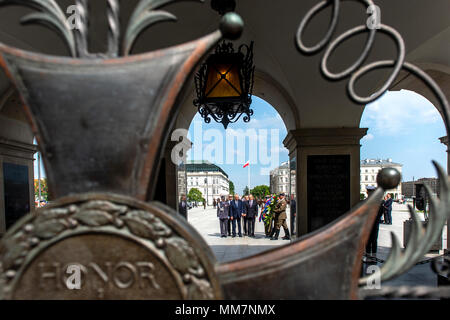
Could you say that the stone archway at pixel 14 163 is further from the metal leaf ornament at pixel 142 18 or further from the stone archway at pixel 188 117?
the metal leaf ornament at pixel 142 18

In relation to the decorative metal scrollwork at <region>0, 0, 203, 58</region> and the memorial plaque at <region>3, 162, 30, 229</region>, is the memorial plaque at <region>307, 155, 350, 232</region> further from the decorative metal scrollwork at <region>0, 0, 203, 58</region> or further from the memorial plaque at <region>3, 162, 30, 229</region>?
the memorial plaque at <region>3, 162, 30, 229</region>

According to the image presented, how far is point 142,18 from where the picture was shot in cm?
86

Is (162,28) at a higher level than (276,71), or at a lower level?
higher

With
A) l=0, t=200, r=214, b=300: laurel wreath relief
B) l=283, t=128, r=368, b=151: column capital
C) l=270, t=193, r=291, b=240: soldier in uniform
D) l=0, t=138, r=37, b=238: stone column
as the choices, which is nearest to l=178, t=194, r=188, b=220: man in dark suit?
l=270, t=193, r=291, b=240: soldier in uniform

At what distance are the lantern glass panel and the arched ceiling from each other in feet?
6.51

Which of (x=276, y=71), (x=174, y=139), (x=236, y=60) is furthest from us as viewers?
(x=174, y=139)

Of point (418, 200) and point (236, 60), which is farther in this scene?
point (418, 200)

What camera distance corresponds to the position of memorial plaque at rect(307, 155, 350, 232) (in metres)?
5.52

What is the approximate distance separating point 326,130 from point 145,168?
5.37m

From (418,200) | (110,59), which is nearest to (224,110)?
(110,59)

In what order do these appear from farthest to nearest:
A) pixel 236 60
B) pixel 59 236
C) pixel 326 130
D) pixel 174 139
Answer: pixel 174 139 → pixel 326 130 → pixel 236 60 → pixel 59 236

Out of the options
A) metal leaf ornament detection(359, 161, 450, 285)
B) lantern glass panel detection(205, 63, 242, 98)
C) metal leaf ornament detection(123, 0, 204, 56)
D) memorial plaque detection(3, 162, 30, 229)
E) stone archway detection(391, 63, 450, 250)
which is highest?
stone archway detection(391, 63, 450, 250)

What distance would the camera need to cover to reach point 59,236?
0.80 m
